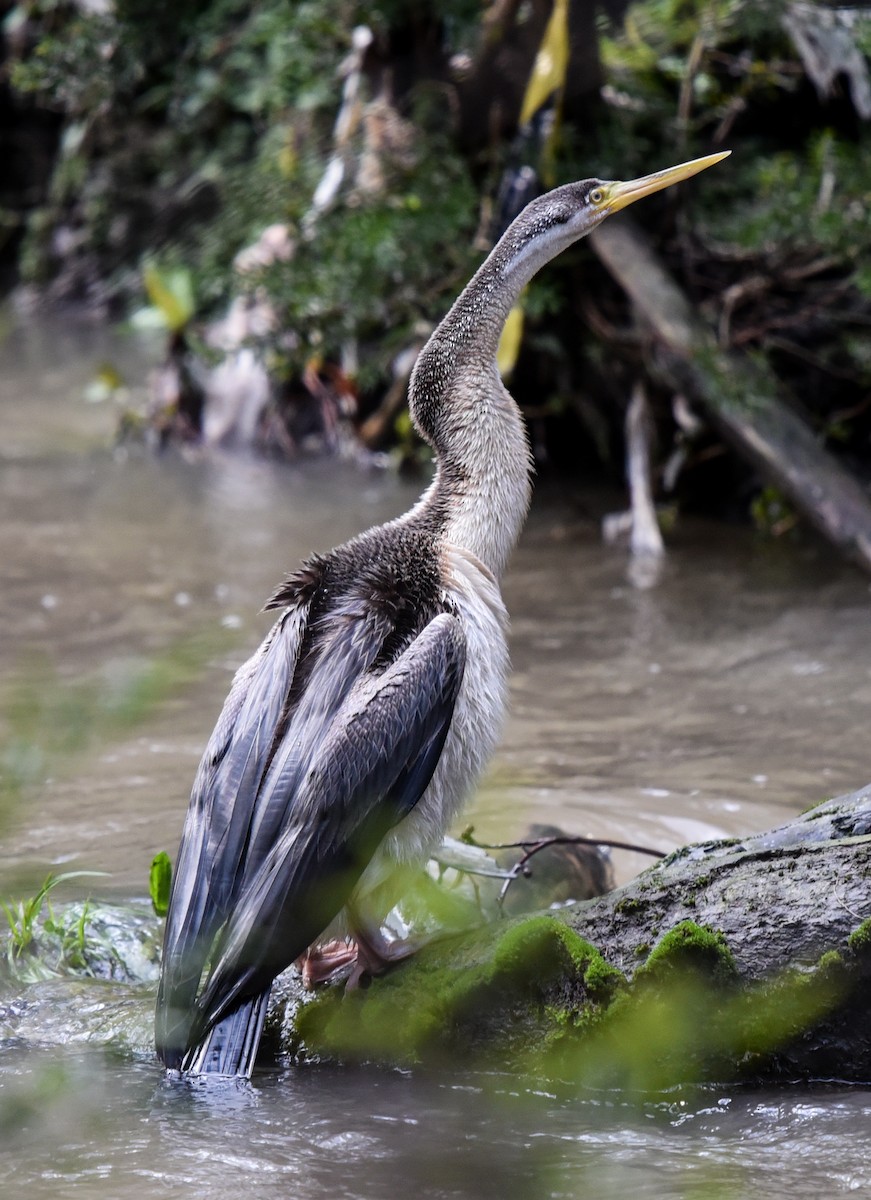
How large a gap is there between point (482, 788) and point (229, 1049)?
2154 mm

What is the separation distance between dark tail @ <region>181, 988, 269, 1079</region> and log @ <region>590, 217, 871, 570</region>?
4351 mm

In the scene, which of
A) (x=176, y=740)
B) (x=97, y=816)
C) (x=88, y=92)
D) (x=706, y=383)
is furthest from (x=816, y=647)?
(x=88, y=92)

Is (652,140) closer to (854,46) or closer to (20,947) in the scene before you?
(854,46)

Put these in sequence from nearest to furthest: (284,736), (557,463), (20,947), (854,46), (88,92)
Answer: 1. (284,736)
2. (20,947)
3. (854,46)
4. (557,463)
5. (88,92)

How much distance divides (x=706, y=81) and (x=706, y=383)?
217 cm

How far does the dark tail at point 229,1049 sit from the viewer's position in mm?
3234

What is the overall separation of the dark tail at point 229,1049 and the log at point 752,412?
14.3 ft

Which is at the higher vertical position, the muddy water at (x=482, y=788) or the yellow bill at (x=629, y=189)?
the yellow bill at (x=629, y=189)

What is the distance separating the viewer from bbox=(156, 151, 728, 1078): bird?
127 inches

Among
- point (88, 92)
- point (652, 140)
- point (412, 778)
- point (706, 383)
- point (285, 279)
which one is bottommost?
point (412, 778)

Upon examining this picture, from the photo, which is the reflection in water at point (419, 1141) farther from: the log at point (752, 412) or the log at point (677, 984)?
the log at point (752, 412)

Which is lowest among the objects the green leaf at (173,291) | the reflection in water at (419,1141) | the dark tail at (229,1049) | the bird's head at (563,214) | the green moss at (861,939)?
the reflection in water at (419,1141)

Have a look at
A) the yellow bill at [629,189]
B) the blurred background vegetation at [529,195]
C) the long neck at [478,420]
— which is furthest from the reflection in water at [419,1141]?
the blurred background vegetation at [529,195]

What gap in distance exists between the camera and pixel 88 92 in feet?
33.0
